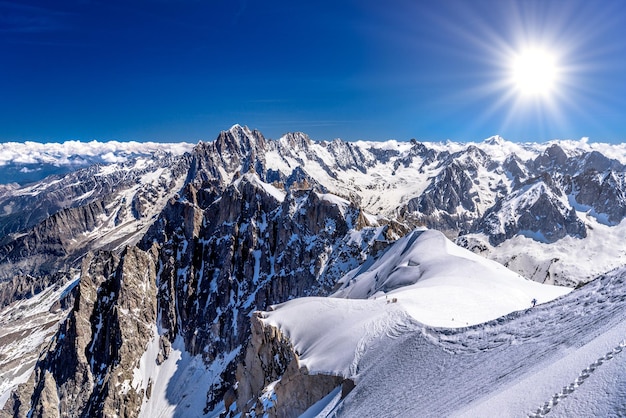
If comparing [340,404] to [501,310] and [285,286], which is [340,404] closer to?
[501,310]

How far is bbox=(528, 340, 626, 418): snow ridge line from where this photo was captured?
498 inches

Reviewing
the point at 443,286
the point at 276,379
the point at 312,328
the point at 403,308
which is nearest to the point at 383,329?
the point at 403,308

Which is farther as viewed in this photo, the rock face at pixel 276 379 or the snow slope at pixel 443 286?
the snow slope at pixel 443 286

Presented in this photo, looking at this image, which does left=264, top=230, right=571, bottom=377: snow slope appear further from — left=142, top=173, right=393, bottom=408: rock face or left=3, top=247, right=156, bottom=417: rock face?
left=3, top=247, right=156, bottom=417: rock face

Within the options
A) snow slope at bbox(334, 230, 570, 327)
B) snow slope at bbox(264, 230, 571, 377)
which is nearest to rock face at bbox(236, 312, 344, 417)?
snow slope at bbox(264, 230, 571, 377)

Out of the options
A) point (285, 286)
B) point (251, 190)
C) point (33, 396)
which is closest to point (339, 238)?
point (285, 286)

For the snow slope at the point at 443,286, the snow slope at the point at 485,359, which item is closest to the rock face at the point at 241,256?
the snow slope at the point at 443,286

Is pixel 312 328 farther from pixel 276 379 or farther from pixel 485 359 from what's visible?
pixel 485 359

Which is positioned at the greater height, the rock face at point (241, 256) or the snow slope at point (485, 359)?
the rock face at point (241, 256)

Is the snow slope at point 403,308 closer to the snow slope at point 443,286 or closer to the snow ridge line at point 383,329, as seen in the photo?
the snow ridge line at point 383,329

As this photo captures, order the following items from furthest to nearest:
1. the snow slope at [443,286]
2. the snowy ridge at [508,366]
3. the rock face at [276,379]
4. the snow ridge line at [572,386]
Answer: the snow slope at [443,286] < the rock face at [276,379] < the snowy ridge at [508,366] < the snow ridge line at [572,386]

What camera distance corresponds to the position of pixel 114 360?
12575cm

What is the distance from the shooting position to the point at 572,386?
12820 mm

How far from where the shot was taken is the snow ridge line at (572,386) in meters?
12.6
